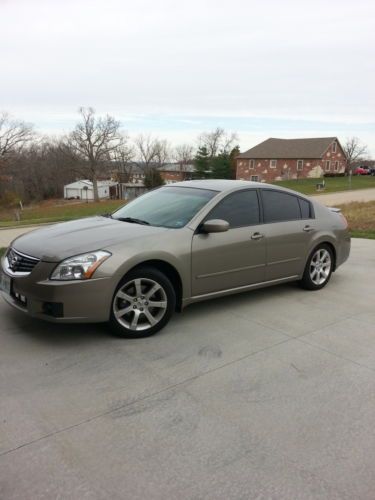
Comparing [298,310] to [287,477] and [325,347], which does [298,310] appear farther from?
[287,477]

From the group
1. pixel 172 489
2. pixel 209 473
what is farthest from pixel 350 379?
pixel 172 489

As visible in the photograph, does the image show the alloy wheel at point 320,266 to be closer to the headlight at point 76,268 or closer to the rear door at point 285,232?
the rear door at point 285,232

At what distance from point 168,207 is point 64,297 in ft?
5.76

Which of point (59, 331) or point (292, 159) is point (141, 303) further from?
point (292, 159)

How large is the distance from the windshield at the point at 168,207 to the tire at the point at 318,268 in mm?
1810

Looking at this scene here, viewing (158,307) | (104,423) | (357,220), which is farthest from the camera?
(357,220)

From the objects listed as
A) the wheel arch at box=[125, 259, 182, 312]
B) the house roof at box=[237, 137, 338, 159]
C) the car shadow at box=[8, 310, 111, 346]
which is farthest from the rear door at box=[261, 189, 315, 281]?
the house roof at box=[237, 137, 338, 159]

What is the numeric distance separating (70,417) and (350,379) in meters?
2.13

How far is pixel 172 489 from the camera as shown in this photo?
2.19 m

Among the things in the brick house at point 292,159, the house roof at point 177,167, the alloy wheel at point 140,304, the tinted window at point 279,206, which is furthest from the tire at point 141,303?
the house roof at point 177,167

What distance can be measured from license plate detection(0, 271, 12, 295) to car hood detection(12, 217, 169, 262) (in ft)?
0.95

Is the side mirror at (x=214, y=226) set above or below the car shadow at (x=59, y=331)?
above

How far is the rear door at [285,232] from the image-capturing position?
5238 mm

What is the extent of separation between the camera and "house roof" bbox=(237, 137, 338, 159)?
64.1 m
